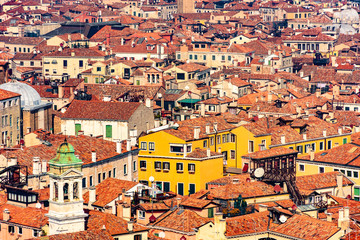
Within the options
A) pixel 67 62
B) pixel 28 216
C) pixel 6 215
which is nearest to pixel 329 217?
pixel 28 216

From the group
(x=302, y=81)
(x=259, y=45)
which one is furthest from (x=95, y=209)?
(x=259, y=45)

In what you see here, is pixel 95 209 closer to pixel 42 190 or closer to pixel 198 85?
pixel 42 190

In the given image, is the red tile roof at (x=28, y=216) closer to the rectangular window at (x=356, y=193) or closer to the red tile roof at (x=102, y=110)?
the rectangular window at (x=356, y=193)

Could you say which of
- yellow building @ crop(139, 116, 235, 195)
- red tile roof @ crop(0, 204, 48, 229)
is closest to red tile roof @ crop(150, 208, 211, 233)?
red tile roof @ crop(0, 204, 48, 229)

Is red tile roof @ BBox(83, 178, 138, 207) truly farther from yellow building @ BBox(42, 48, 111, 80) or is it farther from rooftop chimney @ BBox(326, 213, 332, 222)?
yellow building @ BBox(42, 48, 111, 80)

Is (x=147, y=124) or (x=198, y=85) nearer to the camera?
(x=147, y=124)

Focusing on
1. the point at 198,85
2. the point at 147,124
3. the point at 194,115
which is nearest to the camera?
the point at 147,124
